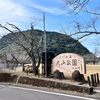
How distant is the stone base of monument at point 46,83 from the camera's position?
1113 cm

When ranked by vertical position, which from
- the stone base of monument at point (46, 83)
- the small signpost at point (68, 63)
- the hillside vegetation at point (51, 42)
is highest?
the hillside vegetation at point (51, 42)

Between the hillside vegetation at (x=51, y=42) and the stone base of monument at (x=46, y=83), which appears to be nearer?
the stone base of monument at (x=46, y=83)

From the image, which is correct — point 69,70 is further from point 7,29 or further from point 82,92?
point 82,92

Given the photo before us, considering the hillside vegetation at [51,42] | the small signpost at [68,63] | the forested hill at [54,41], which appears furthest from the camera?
the small signpost at [68,63]

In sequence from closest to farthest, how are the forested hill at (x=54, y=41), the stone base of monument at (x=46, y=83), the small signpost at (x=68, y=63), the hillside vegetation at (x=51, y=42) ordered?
the stone base of monument at (x=46, y=83)
the forested hill at (x=54, y=41)
the hillside vegetation at (x=51, y=42)
the small signpost at (x=68, y=63)

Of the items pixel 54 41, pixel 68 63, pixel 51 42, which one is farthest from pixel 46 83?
pixel 51 42

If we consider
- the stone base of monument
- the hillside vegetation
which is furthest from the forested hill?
the stone base of monument

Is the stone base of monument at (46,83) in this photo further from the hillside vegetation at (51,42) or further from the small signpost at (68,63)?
the small signpost at (68,63)

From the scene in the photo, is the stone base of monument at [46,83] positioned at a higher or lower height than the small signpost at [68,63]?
lower

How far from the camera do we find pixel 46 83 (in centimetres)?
1299

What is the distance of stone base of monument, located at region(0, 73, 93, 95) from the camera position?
11127 millimetres

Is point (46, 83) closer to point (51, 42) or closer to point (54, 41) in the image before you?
point (54, 41)

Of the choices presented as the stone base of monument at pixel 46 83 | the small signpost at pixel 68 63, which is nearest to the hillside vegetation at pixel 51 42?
the small signpost at pixel 68 63

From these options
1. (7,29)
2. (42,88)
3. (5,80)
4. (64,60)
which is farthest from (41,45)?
(42,88)
